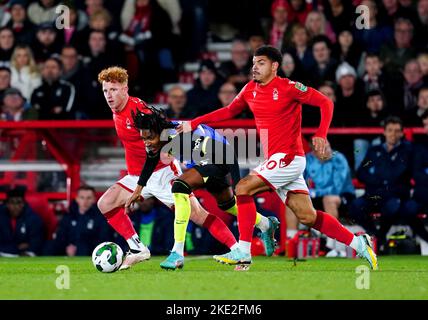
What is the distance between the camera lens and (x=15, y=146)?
49.4 ft

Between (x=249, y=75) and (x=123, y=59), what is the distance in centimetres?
188

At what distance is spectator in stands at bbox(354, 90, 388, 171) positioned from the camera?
14477 millimetres

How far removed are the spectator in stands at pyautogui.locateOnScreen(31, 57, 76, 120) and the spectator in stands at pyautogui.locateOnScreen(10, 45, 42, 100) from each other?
577 millimetres

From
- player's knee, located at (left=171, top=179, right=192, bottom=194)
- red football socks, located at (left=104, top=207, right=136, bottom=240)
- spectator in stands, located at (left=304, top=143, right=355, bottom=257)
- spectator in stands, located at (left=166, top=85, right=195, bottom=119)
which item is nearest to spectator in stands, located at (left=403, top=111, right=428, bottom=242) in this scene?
spectator in stands, located at (left=304, top=143, right=355, bottom=257)

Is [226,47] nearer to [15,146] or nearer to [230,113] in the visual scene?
[15,146]

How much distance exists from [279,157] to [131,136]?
1687 millimetres

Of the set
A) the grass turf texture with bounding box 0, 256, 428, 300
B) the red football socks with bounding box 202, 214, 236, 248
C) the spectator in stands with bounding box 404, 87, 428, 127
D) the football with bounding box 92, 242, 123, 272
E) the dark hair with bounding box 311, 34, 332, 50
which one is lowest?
the grass turf texture with bounding box 0, 256, 428, 300

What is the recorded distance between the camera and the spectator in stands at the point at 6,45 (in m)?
17.1

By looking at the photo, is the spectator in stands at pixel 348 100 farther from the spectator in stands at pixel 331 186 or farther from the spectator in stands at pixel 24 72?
the spectator in stands at pixel 24 72

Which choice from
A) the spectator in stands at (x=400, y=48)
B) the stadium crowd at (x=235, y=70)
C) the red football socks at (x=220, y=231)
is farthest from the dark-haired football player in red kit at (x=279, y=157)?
the spectator in stands at (x=400, y=48)

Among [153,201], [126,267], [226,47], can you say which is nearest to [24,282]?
[126,267]

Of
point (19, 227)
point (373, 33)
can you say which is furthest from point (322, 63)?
point (19, 227)

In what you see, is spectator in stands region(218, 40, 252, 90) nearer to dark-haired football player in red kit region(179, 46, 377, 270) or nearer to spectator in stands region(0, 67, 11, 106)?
spectator in stands region(0, 67, 11, 106)

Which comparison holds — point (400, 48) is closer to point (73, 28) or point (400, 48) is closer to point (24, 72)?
point (73, 28)
